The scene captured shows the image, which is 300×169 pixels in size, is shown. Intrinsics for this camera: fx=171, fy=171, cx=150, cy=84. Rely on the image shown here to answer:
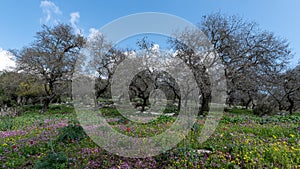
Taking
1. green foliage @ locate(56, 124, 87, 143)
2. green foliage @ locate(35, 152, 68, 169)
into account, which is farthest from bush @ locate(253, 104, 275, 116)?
green foliage @ locate(35, 152, 68, 169)

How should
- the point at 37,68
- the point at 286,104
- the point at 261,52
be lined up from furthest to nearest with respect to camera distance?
1. the point at 286,104
2. the point at 37,68
3. the point at 261,52

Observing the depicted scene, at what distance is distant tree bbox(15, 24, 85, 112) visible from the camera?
49.3 ft

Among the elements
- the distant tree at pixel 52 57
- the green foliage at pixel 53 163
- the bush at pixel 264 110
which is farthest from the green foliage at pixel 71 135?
the bush at pixel 264 110

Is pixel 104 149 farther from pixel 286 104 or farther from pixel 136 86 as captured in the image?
pixel 286 104

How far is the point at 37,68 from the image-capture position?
49.6ft

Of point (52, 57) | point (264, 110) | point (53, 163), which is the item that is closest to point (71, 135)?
point (53, 163)

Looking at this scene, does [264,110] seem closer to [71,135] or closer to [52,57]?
[71,135]

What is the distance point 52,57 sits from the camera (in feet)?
51.4

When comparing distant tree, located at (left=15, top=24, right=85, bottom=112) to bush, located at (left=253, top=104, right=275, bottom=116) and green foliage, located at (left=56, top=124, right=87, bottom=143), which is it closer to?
green foliage, located at (left=56, top=124, right=87, bottom=143)

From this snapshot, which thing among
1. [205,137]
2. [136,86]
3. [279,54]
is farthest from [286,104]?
[205,137]

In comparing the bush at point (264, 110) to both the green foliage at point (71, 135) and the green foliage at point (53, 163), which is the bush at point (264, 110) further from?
the green foliage at point (53, 163)

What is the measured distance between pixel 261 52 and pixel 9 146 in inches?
628

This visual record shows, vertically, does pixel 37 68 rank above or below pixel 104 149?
above

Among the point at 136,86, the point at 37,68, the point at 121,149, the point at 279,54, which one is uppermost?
the point at 279,54
